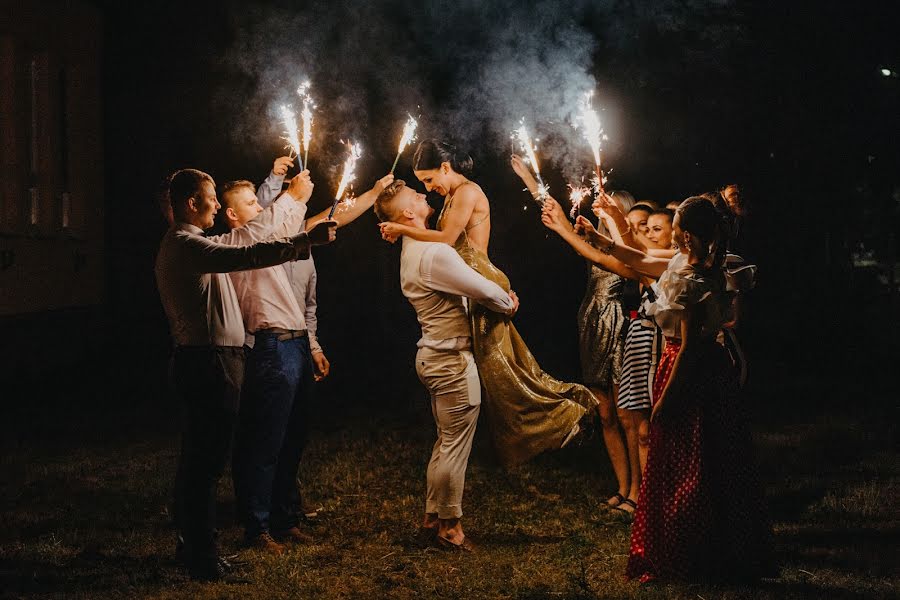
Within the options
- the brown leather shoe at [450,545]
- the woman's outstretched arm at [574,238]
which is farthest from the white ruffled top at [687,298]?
the brown leather shoe at [450,545]

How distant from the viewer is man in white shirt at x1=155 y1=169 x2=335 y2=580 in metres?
4.36

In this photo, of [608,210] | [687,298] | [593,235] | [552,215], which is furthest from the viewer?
[608,210]

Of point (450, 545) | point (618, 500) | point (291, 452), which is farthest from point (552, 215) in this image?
point (618, 500)

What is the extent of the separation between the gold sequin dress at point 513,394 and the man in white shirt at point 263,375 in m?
1.17

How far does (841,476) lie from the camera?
7070 millimetres

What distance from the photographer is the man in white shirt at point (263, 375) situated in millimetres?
5203

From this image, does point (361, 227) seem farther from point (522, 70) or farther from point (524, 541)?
point (524, 541)

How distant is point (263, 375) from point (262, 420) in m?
0.28

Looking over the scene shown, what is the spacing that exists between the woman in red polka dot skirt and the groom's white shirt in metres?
1.15

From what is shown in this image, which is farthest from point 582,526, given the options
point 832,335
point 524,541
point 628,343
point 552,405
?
point 832,335

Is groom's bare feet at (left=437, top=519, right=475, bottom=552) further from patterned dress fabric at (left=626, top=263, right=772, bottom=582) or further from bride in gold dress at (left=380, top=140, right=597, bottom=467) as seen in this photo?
patterned dress fabric at (left=626, top=263, right=772, bottom=582)

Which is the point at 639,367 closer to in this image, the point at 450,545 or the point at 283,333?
the point at 450,545

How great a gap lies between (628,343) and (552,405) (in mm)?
857

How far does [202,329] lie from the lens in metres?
4.48
